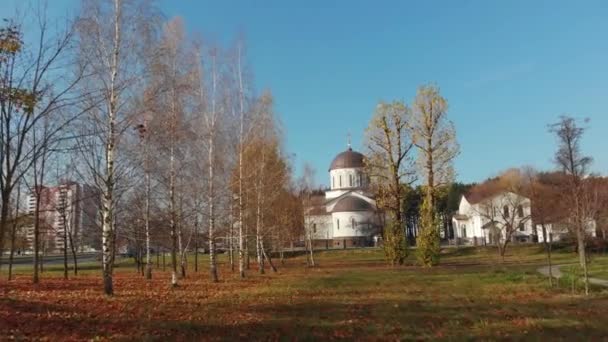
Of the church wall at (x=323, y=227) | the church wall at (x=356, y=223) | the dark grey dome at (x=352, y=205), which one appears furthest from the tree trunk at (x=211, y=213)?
the church wall at (x=356, y=223)

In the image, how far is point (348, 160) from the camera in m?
86.9

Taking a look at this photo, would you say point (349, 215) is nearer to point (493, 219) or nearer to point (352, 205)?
point (352, 205)

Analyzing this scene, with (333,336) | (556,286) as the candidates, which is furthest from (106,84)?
(556,286)

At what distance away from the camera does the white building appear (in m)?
63.4

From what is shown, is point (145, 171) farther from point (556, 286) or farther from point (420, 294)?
point (556, 286)

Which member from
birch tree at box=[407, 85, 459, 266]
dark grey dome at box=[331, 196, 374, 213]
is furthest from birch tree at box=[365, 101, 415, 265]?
dark grey dome at box=[331, 196, 374, 213]

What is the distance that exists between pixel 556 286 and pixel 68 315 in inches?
664

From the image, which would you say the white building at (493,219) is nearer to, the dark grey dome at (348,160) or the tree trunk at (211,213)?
the dark grey dome at (348,160)

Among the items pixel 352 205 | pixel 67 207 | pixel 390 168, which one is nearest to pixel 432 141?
pixel 390 168

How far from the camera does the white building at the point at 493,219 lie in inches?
2498

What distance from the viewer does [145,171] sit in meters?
20.7

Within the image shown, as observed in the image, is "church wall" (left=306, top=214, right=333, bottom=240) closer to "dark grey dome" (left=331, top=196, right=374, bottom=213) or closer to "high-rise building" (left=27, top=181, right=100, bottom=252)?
"dark grey dome" (left=331, top=196, right=374, bottom=213)

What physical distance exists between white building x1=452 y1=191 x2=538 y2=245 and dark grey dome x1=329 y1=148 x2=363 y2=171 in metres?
20.2

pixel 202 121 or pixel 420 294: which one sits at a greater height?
pixel 202 121
